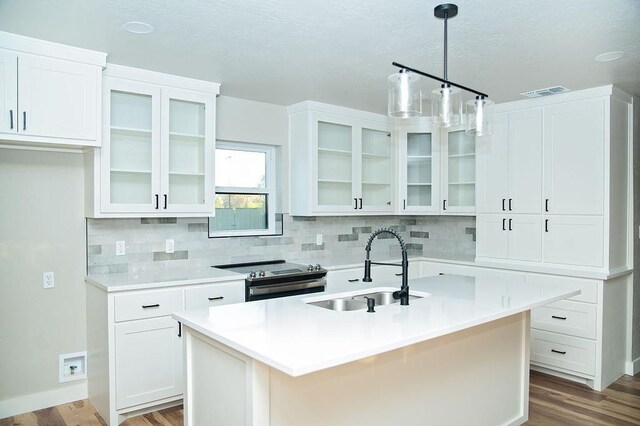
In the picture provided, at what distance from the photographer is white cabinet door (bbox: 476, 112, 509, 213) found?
435 cm

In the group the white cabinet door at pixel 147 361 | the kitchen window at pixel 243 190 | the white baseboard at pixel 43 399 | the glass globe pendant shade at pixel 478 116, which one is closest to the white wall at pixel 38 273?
the white baseboard at pixel 43 399

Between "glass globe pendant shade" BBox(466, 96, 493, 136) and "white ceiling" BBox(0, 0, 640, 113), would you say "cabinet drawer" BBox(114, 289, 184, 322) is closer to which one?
"white ceiling" BBox(0, 0, 640, 113)

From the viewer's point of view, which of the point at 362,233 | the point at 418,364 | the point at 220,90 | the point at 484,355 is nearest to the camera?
the point at 418,364

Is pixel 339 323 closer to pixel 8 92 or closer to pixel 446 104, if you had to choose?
pixel 446 104

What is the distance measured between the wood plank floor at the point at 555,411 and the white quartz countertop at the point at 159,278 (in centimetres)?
88

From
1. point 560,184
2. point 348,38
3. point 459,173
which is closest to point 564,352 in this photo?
point 560,184

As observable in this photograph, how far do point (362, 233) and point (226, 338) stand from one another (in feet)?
11.6

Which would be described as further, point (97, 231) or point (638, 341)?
point (638, 341)

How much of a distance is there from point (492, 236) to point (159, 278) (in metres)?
2.97

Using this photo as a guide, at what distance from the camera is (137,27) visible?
8.55 ft

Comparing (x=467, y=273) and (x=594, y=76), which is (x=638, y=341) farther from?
(x=594, y=76)

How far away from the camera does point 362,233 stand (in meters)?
5.25

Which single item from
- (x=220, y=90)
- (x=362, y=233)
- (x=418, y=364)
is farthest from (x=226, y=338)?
(x=362, y=233)

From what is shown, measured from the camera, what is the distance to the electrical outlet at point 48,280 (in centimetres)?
336
